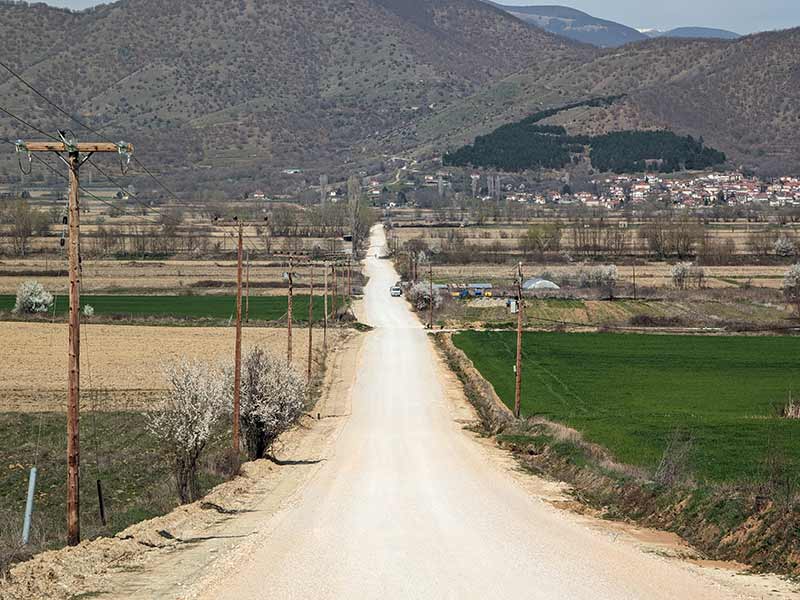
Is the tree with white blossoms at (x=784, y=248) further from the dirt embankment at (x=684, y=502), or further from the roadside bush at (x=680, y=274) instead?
the dirt embankment at (x=684, y=502)

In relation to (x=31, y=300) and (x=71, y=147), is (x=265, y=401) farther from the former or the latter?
(x=31, y=300)

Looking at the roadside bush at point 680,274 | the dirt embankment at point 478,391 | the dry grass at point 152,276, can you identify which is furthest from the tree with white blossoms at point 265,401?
the roadside bush at point 680,274

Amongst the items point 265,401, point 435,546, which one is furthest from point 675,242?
point 435,546

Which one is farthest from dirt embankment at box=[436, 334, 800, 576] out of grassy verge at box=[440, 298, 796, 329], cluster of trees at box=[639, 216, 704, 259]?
cluster of trees at box=[639, 216, 704, 259]

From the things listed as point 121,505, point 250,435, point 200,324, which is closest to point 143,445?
point 250,435

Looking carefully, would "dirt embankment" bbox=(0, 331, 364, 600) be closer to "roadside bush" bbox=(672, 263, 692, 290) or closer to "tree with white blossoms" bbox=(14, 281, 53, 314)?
"tree with white blossoms" bbox=(14, 281, 53, 314)

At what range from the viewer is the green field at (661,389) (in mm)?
35281

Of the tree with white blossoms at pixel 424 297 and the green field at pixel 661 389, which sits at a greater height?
the tree with white blossoms at pixel 424 297

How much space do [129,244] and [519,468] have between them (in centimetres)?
12148

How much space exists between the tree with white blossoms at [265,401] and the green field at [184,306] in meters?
52.1

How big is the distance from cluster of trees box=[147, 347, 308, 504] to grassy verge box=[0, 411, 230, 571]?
2.72 ft

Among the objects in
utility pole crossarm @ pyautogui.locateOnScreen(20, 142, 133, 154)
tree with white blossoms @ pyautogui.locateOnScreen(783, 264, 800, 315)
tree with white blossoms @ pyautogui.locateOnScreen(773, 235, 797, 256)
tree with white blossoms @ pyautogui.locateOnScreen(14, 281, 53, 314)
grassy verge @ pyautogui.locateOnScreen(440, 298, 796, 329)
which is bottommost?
grassy verge @ pyautogui.locateOnScreen(440, 298, 796, 329)

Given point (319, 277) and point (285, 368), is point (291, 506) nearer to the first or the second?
point (285, 368)

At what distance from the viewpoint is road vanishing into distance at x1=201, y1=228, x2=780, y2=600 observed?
17.9m
